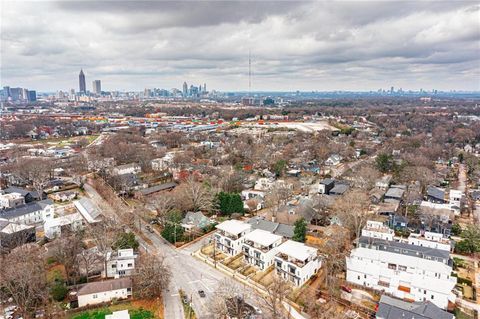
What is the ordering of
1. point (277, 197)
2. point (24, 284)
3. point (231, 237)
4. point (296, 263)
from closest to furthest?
point (24, 284)
point (296, 263)
point (231, 237)
point (277, 197)

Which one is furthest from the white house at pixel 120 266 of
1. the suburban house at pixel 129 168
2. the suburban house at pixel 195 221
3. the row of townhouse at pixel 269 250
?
the suburban house at pixel 129 168

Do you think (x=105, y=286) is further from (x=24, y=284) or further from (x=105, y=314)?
(x=24, y=284)

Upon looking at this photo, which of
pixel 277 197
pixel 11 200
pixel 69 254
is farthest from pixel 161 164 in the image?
pixel 69 254

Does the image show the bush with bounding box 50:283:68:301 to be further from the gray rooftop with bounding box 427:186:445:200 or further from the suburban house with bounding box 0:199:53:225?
the gray rooftop with bounding box 427:186:445:200

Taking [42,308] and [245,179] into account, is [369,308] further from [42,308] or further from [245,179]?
[245,179]

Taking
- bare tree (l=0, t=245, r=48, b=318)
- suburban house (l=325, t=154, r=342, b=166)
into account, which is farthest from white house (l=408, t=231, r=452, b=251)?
suburban house (l=325, t=154, r=342, b=166)

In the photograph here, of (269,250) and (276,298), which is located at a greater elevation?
(269,250)

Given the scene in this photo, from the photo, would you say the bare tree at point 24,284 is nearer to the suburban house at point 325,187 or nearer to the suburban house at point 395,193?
the suburban house at point 325,187
